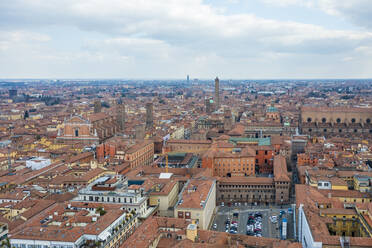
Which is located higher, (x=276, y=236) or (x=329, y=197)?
(x=329, y=197)

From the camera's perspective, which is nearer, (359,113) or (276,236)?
(276,236)

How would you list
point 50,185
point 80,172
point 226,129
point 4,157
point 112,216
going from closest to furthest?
1. point 112,216
2. point 50,185
3. point 80,172
4. point 4,157
5. point 226,129

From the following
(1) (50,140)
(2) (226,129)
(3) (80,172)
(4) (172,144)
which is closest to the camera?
(3) (80,172)

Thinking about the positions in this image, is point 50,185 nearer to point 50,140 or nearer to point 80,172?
point 80,172

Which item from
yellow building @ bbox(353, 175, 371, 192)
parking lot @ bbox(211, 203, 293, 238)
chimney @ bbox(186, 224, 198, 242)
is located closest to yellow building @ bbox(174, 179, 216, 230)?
parking lot @ bbox(211, 203, 293, 238)

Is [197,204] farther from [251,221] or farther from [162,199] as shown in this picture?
[251,221]

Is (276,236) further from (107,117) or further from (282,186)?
(107,117)

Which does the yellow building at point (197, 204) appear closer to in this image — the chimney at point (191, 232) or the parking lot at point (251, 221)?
the parking lot at point (251, 221)

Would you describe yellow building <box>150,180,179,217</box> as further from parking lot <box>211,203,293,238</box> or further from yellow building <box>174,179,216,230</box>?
parking lot <box>211,203,293,238</box>

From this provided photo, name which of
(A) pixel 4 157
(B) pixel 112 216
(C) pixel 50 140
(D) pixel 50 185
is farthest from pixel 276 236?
(C) pixel 50 140

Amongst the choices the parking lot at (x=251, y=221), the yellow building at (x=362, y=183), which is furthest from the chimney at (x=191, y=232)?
the yellow building at (x=362, y=183)
